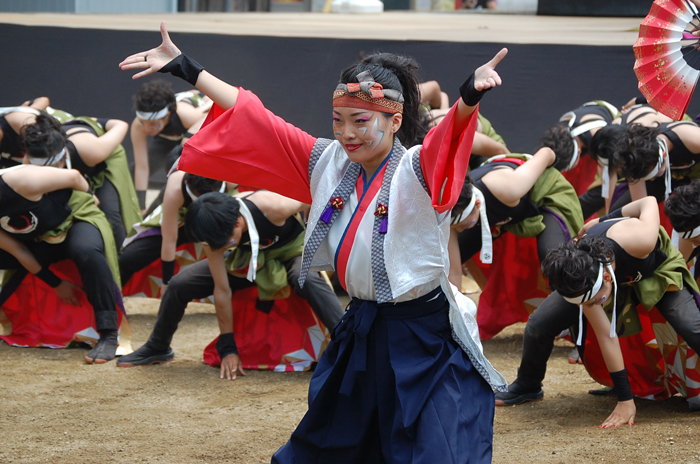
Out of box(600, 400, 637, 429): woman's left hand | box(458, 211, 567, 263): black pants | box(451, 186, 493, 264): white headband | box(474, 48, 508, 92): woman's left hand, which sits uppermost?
box(474, 48, 508, 92): woman's left hand

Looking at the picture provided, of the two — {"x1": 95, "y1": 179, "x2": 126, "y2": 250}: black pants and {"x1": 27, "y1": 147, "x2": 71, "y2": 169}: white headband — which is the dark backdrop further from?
{"x1": 27, "y1": 147, "x2": 71, "y2": 169}: white headband

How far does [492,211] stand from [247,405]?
4.05ft

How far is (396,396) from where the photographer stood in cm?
182

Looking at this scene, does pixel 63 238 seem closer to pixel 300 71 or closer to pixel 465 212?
pixel 465 212

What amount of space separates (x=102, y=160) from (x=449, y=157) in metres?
2.55

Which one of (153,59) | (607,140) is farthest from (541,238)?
(153,59)

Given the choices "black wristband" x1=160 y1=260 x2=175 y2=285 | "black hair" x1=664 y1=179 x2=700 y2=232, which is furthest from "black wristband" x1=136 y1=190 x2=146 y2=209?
"black hair" x1=664 y1=179 x2=700 y2=232

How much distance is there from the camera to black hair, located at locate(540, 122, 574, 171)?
354 cm

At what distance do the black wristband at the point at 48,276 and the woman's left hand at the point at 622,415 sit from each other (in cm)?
229

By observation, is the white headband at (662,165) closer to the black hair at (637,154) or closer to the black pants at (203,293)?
the black hair at (637,154)

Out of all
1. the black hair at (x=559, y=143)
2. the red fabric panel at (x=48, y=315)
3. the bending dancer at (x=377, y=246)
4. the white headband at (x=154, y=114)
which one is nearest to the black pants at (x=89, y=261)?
the red fabric panel at (x=48, y=315)

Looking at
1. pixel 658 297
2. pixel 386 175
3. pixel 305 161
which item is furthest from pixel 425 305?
pixel 658 297

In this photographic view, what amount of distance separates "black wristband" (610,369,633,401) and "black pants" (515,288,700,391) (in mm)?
238

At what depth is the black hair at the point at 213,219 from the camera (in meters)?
2.86
